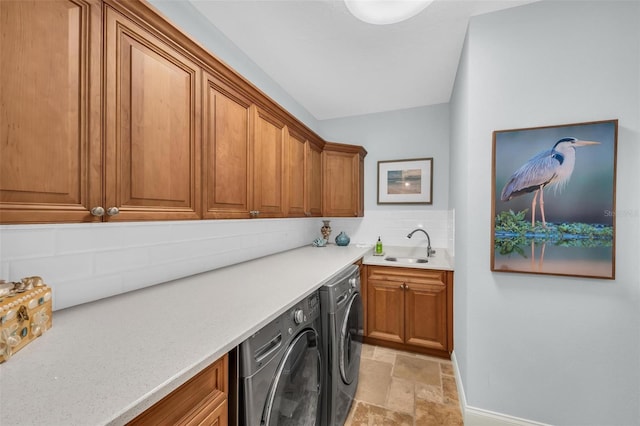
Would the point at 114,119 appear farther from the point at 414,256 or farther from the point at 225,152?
the point at 414,256

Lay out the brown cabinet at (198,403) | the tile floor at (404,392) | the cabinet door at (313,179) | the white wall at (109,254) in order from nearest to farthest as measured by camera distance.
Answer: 1. the brown cabinet at (198,403)
2. the white wall at (109,254)
3. the tile floor at (404,392)
4. the cabinet door at (313,179)

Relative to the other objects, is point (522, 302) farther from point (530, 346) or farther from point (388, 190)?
point (388, 190)

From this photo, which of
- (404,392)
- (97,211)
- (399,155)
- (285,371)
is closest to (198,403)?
(285,371)

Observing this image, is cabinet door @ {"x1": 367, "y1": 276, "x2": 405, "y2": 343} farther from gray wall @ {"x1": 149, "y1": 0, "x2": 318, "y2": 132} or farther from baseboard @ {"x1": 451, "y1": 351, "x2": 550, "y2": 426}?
gray wall @ {"x1": 149, "y1": 0, "x2": 318, "y2": 132}

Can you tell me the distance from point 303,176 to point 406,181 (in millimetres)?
1357

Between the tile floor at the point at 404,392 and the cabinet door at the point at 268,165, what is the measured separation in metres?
1.51

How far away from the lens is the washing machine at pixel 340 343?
1.42 metres

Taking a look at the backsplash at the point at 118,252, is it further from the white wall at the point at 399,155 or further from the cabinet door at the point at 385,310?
the white wall at the point at 399,155

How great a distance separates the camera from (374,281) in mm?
2520

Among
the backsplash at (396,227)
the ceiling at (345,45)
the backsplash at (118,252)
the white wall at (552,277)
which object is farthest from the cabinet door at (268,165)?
the backsplash at (396,227)

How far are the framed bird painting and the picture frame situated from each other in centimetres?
144

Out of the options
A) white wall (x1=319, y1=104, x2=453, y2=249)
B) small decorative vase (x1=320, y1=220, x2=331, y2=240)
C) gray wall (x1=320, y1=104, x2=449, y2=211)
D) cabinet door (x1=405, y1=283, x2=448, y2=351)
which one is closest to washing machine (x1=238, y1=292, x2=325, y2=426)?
cabinet door (x1=405, y1=283, x2=448, y2=351)

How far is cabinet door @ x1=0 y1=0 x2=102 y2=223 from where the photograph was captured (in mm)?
693

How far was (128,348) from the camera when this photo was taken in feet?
2.45
